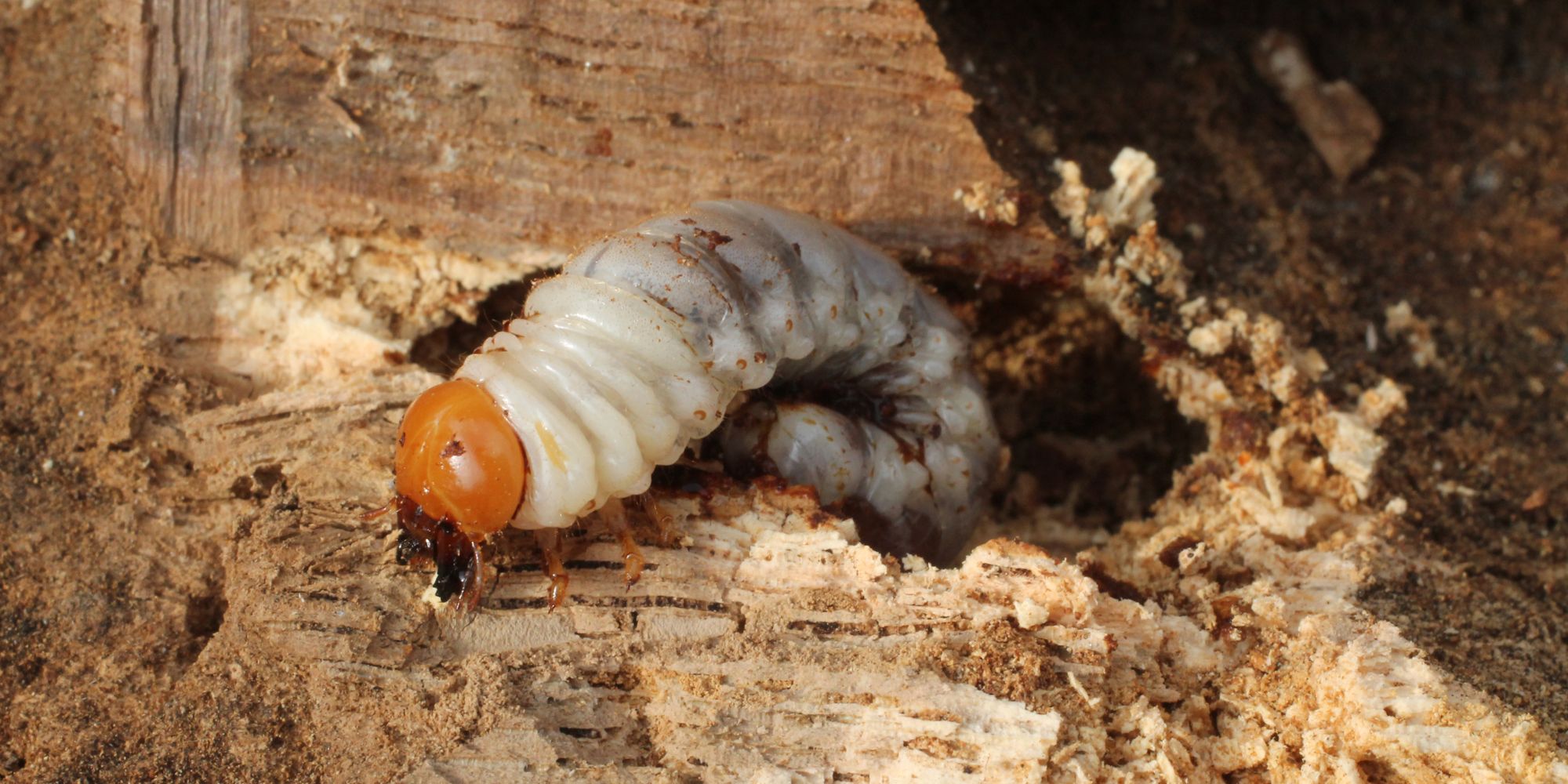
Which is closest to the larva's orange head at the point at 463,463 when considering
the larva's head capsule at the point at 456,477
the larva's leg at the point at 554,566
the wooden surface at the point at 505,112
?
the larva's head capsule at the point at 456,477

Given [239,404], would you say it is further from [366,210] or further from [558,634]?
[558,634]

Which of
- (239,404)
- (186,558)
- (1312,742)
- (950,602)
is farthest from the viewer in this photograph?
(239,404)

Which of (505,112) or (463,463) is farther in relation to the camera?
(505,112)

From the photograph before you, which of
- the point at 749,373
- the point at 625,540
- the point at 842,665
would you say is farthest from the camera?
the point at 749,373

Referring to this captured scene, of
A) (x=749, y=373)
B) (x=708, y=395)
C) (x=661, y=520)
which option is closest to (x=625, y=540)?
(x=661, y=520)

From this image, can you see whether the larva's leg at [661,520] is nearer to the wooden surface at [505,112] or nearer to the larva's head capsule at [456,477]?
the larva's head capsule at [456,477]

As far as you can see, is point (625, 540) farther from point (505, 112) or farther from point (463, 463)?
point (505, 112)

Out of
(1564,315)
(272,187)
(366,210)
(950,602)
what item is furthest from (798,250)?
(1564,315)
